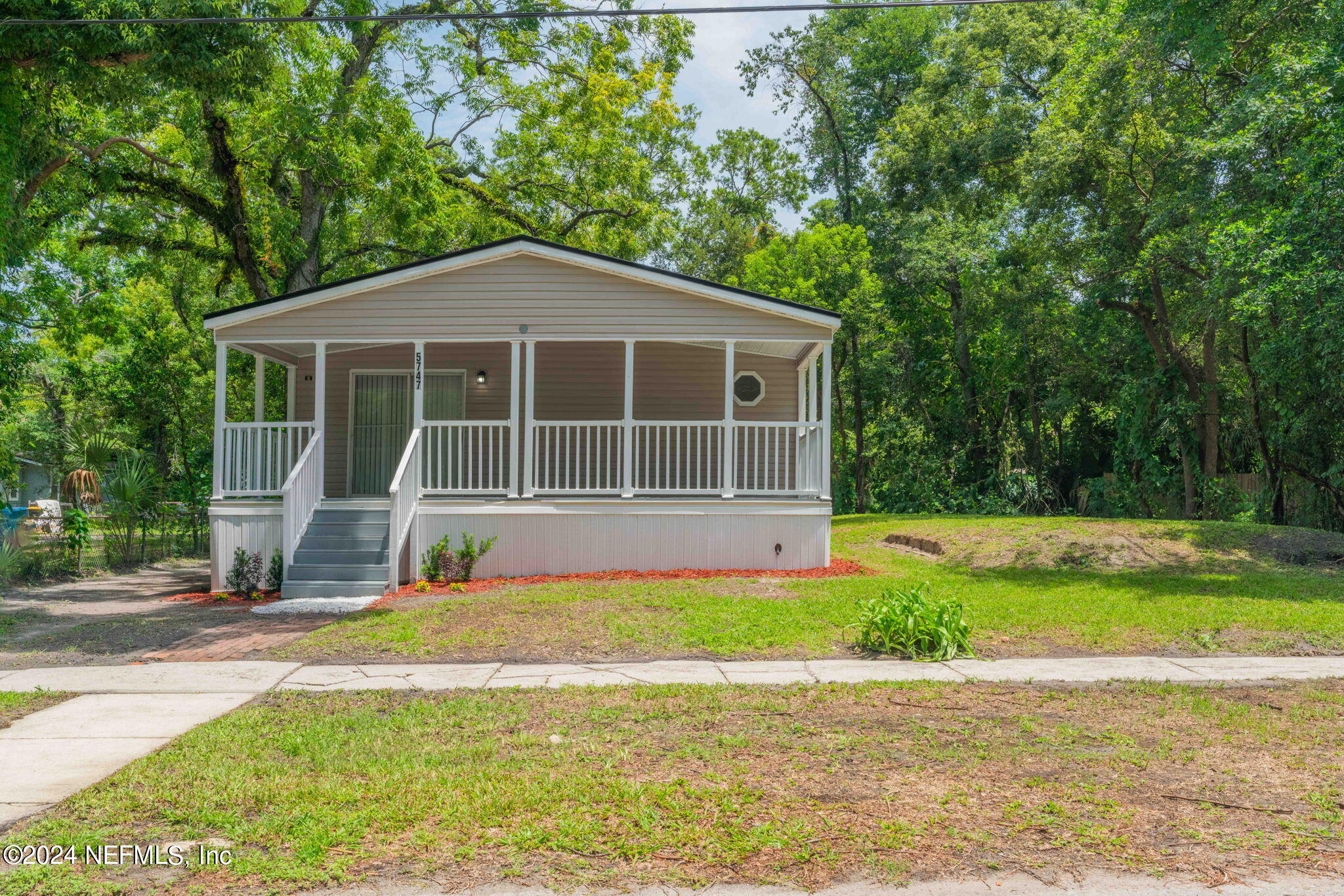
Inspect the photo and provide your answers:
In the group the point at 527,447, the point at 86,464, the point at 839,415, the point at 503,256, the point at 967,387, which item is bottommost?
the point at 86,464

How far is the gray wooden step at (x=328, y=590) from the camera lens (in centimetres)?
1094

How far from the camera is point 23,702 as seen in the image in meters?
6.07

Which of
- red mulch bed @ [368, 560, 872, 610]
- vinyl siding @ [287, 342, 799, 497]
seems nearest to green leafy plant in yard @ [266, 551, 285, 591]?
red mulch bed @ [368, 560, 872, 610]

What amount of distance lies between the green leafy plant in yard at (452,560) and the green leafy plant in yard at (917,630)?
594 centimetres

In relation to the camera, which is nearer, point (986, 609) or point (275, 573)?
point (986, 609)

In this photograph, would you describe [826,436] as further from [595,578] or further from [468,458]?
[468,458]

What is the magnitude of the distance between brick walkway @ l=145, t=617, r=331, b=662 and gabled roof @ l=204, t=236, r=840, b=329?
476 cm

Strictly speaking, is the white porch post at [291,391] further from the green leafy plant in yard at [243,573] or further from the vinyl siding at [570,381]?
the green leafy plant in yard at [243,573]

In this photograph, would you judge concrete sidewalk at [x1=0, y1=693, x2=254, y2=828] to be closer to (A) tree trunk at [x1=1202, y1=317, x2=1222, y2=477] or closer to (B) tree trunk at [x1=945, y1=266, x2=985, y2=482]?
(A) tree trunk at [x1=1202, y1=317, x2=1222, y2=477]

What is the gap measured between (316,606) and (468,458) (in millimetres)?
3705

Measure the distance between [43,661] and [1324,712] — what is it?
363 inches

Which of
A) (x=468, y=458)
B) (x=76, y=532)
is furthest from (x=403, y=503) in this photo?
(x=76, y=532)

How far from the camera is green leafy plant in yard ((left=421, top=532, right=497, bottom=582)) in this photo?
12.0 meters

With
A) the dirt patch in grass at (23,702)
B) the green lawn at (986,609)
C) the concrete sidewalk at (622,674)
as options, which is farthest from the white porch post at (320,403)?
the dirt patch in grass at (23,702)
